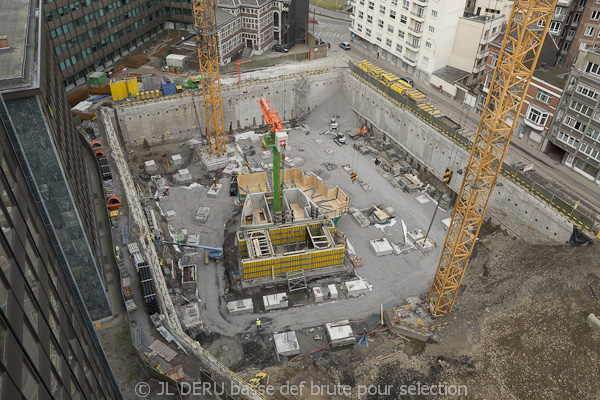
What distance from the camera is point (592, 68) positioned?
51.0 metres

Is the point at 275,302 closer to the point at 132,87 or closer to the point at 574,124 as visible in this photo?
the point at 574,124

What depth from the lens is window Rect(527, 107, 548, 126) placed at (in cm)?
5719

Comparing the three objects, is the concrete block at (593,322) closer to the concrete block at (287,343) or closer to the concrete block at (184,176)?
the concrete block at (287,343)

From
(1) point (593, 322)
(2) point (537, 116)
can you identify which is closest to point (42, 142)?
(1) point (593, 322)

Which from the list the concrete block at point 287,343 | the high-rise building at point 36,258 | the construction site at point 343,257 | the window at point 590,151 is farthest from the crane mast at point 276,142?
the window at point 590,151

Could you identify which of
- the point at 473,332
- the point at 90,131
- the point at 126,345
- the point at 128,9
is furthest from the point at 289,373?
the point at 128,9

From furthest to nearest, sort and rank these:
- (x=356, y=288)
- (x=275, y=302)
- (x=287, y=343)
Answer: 1. (x=356, y=288)
2. (x=275, y=302)
3. (x=287, y=343)

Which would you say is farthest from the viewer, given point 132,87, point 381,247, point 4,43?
point 132,87

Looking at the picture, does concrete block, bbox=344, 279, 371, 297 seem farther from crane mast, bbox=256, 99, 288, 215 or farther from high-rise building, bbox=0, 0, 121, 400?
high-rise building, bbox=0, 0, 121, 400

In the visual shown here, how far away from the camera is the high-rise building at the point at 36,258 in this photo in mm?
12656

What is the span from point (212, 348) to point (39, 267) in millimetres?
27844

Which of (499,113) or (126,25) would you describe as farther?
(126,25)

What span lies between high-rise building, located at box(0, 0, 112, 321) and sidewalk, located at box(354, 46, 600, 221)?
1935 inches

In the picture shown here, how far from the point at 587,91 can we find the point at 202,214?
48523 mm
